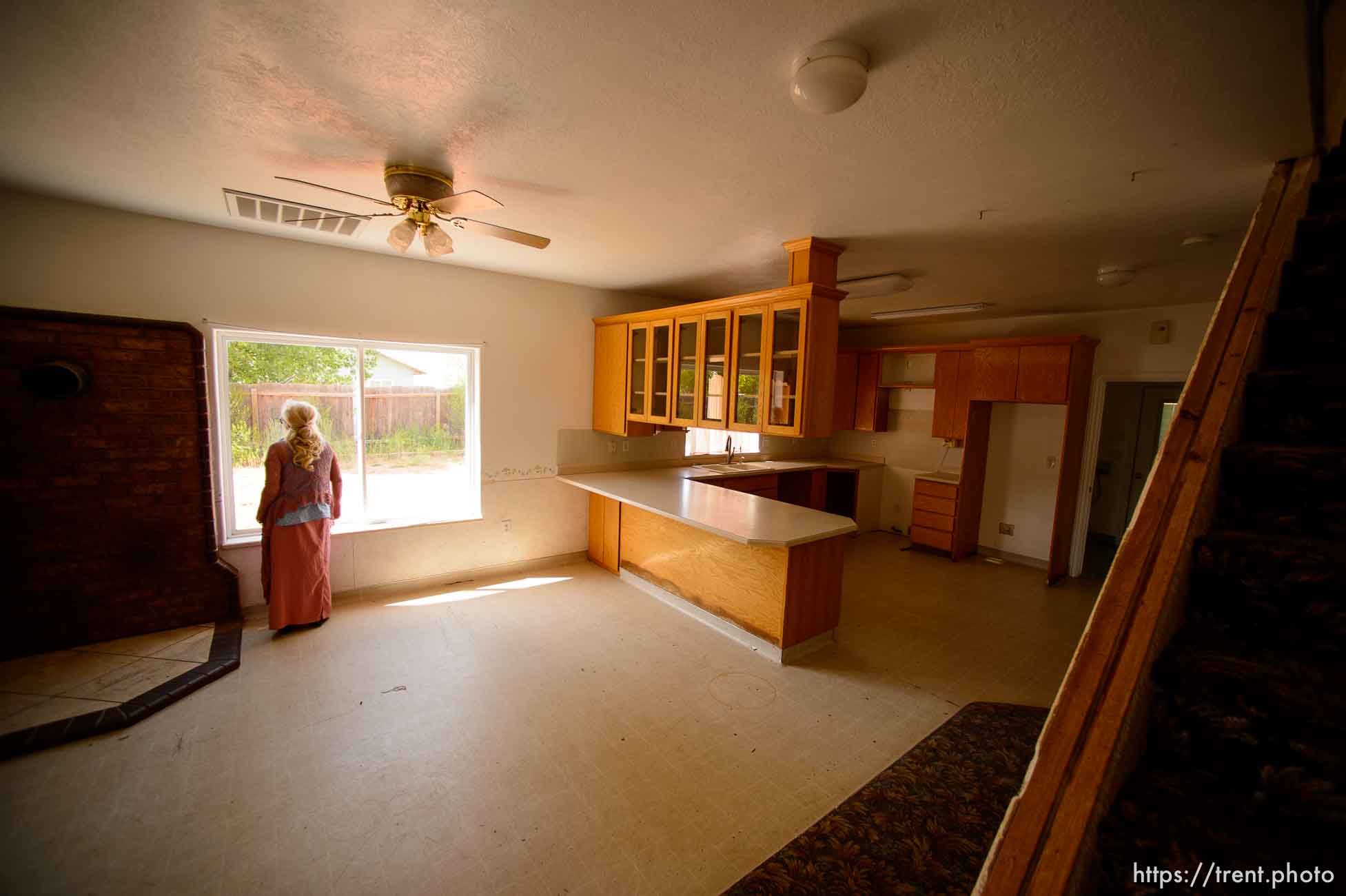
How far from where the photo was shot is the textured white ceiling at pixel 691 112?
1200mm

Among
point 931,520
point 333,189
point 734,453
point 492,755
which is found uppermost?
point 333,189

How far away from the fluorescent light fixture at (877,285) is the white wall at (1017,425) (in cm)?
227

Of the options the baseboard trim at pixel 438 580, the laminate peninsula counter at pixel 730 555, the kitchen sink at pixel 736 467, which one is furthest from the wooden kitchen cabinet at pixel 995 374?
the baseboard trim at pixel 438 580

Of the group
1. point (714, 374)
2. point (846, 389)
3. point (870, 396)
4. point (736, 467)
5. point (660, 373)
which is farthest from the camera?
point (846, 389)

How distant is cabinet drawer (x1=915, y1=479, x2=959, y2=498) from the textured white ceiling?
110 inches

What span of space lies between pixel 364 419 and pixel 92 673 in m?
1.90

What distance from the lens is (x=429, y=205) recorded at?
2.13m

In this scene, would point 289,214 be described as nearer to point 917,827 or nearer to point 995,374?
point 917,827

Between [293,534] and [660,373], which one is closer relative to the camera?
[293,534]

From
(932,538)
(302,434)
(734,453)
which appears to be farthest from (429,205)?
(932,538)

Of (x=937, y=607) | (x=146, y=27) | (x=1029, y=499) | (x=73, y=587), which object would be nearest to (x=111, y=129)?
(x=146, y=27)

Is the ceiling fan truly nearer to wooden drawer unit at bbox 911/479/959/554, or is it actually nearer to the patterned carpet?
the patterned carpet

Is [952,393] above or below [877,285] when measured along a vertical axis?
below

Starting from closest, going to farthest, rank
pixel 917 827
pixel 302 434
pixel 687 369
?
pixel 917 827 < pixel 302 434 < pixel 687 369
